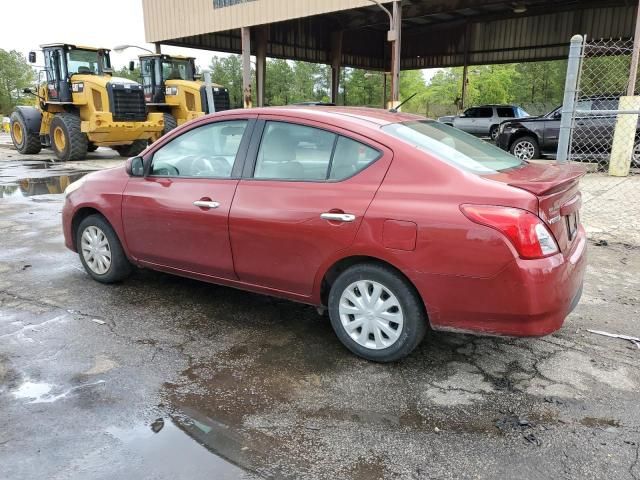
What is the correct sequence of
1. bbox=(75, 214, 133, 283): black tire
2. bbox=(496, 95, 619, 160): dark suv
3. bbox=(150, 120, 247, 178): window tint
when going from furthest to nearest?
bbox=(496, 95, 619, 160): dark suv, bbox=(75, 214, 133, 283): black tire, bbox=(150, 120, 247, 178): window tint

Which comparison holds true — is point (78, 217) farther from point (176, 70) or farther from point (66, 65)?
point (176, 70)

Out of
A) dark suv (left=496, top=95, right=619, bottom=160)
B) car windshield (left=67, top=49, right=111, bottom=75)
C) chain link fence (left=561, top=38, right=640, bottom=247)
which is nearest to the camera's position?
chain link fence (left=561, top=38, right=640, bottom=247)

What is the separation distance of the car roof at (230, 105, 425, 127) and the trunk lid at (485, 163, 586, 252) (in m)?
0.90

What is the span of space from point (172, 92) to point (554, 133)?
37.8ft

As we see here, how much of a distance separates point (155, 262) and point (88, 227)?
2.95 ft

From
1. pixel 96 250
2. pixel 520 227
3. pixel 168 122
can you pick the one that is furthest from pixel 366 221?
pixel 168 122

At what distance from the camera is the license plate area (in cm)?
326

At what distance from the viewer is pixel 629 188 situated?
33.2ft

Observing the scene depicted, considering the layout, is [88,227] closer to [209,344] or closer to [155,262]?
[155,262]

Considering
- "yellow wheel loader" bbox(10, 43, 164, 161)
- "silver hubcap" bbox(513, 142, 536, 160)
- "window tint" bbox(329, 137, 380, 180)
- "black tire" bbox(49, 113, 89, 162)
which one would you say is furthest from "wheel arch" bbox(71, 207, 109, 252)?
"silver hubcap" bbox(513, 142, 536, 160)

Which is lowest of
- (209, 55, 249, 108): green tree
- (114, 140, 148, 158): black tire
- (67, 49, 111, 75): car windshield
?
(114, 140, 148, 158): black tire

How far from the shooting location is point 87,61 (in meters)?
15.7

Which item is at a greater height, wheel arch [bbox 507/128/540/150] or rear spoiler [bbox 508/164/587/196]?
rear spoiler [bbox 508/164/587/196]

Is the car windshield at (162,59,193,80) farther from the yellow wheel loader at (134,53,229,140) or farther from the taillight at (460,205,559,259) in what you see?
the taillight at (460,205,559,259)
